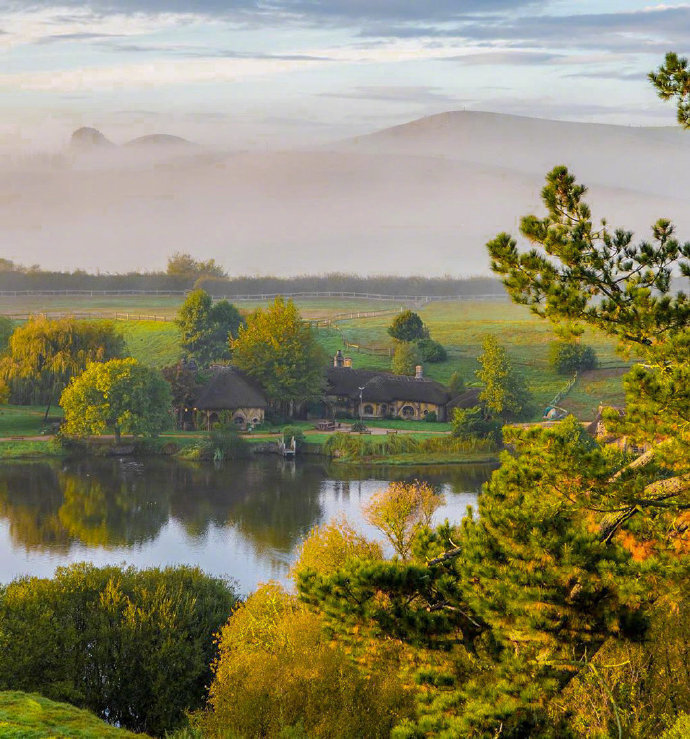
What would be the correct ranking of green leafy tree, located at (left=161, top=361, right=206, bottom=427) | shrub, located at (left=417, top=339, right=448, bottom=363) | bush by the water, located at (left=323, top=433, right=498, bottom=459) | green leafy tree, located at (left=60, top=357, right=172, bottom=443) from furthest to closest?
shrub, located at (left=417, top=339, right=448, bottom=363), green leafy tree, located at (left=161, top=361, right=206, bottom=427), green leafy tree, located at (left=60, top=357, right=172, bottom=443), bush by the water, located at (left=323, top=433, right=498, bottom=459)

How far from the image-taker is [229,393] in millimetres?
49062

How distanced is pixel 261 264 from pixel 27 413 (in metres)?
56.8

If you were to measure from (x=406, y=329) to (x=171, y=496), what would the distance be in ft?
81.4

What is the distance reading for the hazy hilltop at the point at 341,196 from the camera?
108375 millimetres

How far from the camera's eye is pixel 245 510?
114 ft

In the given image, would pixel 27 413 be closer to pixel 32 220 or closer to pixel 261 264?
pixel 261 264

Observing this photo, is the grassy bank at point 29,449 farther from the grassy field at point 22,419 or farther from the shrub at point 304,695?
the shrub at point 304,695

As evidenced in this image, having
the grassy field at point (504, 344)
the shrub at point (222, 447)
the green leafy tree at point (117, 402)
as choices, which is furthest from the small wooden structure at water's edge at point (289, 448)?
the grassy field at point (504, 344)

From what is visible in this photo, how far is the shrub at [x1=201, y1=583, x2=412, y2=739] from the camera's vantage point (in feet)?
43.9

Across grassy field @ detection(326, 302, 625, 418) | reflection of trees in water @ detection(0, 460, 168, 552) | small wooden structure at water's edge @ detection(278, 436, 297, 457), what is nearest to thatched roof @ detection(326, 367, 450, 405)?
grassy field @ detection(326, 302, 625, 418)

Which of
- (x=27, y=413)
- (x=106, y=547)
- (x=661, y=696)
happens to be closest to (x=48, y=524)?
(x=106, y=547)

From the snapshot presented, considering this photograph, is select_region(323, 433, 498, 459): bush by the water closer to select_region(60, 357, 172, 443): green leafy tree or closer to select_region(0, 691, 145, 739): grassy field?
select_region(60, 357, 172, 443): green leafy tree

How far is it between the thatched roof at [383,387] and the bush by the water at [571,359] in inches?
275

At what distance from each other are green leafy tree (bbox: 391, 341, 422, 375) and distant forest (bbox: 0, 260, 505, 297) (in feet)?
100
